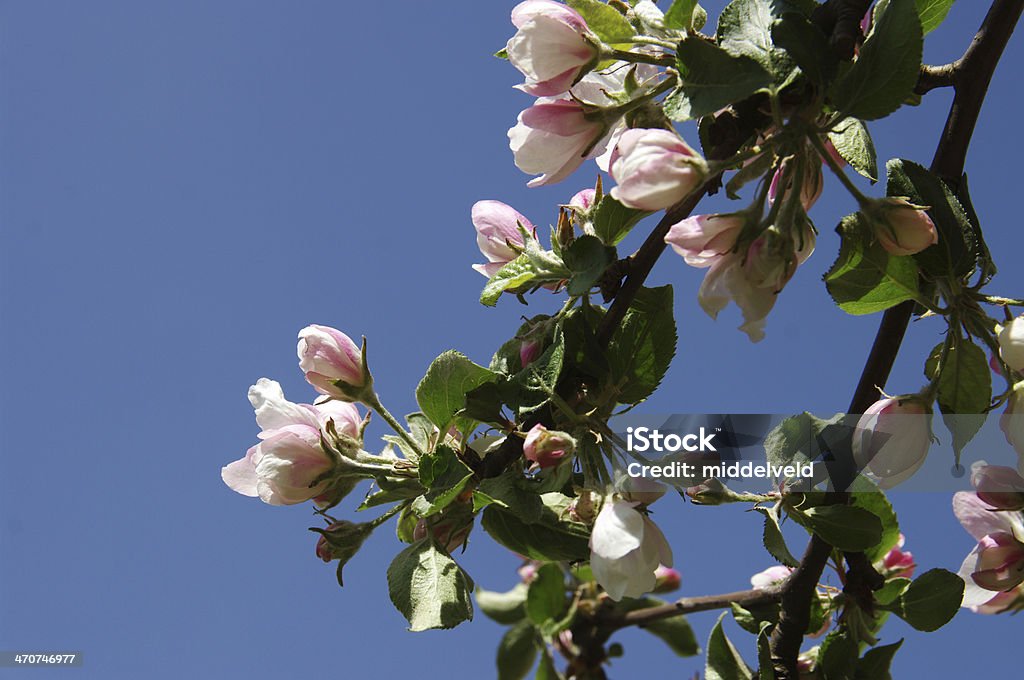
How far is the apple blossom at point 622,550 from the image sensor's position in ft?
2.19

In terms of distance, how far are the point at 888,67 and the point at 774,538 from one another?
38 cm

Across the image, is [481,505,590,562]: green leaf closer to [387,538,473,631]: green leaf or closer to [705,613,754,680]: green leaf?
[387,538,473,631]: green leaf

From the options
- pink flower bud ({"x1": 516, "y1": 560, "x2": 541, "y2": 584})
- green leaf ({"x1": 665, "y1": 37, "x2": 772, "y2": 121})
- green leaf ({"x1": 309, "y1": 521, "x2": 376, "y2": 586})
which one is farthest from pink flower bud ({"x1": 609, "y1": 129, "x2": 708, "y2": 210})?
pink flower bud ({"x1": 516, "y1": 560, "x2": 541, "y2": 584})

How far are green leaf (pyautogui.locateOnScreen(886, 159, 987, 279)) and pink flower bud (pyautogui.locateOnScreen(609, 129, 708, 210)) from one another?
0.19 metres

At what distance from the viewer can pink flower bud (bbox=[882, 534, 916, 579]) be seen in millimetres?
1032

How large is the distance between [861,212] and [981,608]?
568mm

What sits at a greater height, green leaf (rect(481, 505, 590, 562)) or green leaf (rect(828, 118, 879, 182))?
green leaf (rect(828, 118, 879, 182))

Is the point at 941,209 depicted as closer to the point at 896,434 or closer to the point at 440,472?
the point at 896,434

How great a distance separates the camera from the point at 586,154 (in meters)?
0.75

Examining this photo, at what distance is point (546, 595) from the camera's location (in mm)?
908

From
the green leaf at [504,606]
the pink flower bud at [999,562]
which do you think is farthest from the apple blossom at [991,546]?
the green leaf at [504,606]

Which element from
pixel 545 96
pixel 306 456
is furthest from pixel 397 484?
pixel 545 96

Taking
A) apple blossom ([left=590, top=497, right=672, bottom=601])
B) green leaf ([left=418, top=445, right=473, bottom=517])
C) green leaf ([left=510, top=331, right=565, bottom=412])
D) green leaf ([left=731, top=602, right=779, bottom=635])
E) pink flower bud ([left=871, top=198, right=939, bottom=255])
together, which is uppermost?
pink flower bud ([left=871, top=198, right=939, bottom=255])

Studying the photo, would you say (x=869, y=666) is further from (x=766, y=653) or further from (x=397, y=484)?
(x=397, y=484)
